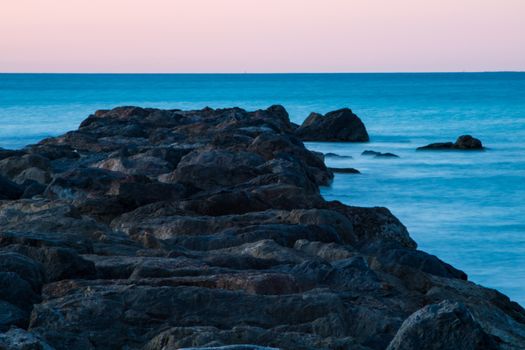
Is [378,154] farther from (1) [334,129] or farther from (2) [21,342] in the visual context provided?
(2) [21,342]

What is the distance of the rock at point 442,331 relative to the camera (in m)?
4.82

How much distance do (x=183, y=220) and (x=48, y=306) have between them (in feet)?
13.6

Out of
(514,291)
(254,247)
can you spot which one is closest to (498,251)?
(514,291)

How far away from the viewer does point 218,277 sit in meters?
6.70

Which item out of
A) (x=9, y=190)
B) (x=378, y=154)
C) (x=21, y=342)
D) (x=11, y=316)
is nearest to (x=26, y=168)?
(x=9, y=190)

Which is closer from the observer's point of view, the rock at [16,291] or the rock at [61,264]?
the rock at [16,291]

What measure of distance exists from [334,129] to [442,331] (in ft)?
105

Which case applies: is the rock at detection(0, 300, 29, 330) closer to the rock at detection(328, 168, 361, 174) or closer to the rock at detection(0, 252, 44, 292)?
the rock at detection(0, 252, 44, 292)

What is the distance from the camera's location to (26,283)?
6.23 meters

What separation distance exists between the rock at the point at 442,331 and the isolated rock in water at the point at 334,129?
103 feet

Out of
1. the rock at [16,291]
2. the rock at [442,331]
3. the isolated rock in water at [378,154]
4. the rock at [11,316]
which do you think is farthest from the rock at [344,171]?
the rock at [442,331]

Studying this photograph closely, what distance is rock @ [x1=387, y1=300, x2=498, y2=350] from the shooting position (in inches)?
190

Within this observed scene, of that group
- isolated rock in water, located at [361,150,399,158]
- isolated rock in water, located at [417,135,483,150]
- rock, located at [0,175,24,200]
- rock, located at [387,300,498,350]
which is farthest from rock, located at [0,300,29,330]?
isolated rock in water, located at [417,135,483,150]

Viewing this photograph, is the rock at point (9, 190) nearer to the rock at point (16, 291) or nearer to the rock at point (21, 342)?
the rock at point (16, 291)
